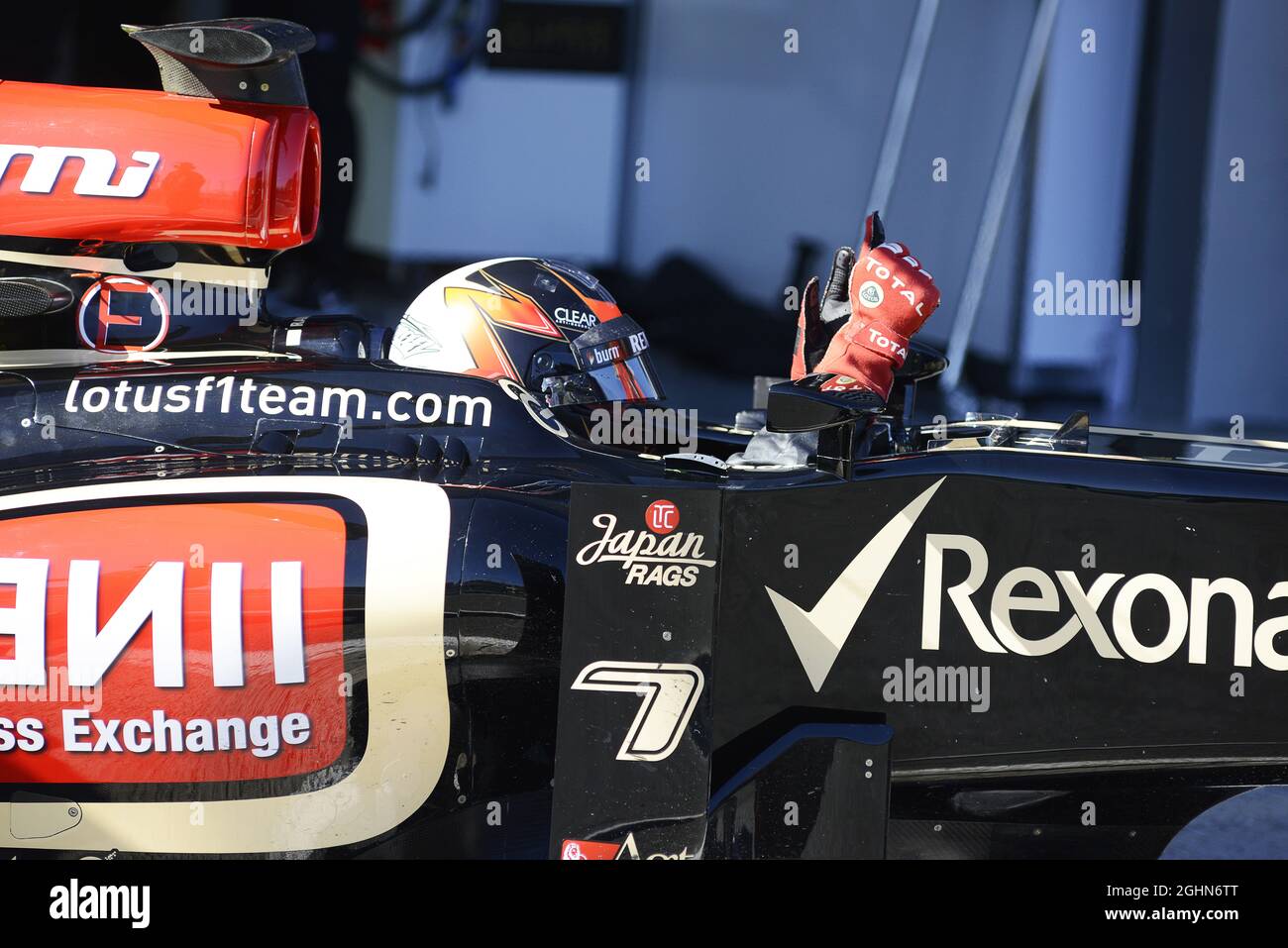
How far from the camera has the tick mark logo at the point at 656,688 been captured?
2.49 meters

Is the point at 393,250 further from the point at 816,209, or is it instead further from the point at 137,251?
the point at 137,251

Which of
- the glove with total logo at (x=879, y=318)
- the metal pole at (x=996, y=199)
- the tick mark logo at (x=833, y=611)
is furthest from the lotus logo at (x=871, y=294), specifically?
the metal pole at (x=996, y=199)

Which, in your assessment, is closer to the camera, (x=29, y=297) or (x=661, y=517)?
(x=661, y=517)

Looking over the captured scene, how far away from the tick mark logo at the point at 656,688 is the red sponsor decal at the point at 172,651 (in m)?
0.46

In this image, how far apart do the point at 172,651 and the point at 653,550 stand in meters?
0.86

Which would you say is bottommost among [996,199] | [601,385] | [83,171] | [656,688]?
[656,688]

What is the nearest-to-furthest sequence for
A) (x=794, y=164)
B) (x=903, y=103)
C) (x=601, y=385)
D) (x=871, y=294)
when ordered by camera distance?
(x=871, y=294) → (x=601, y=385) → (x=903, y=103) → (x=794, y=164)

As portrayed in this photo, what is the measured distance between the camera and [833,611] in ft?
8.15

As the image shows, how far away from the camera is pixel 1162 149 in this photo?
8.13 meters

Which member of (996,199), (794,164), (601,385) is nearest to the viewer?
(601,385)

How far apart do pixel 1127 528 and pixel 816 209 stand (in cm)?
632

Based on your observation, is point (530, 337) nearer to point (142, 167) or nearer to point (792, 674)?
point (142, 167)
